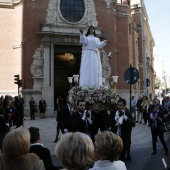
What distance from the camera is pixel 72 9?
82.0 ft

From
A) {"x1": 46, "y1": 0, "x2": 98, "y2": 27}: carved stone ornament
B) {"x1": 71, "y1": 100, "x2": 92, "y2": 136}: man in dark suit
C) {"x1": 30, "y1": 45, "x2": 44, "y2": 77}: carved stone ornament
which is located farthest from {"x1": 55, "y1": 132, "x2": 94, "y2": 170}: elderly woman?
{"x1": 46, "y1": 0, "x2": 98, "y2": 27}: carved stone ornament

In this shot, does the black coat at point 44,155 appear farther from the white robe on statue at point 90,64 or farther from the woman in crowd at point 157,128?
the woman in crowd at point 157,128

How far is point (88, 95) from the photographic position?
310 inches

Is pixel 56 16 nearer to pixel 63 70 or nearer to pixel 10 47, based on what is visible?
pixel 10 47

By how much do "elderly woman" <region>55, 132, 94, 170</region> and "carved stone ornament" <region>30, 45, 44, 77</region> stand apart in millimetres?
20646

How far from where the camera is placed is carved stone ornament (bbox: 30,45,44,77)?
74.9 ft

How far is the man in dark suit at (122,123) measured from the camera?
282 inches

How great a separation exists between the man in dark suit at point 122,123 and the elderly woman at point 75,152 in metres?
4.67

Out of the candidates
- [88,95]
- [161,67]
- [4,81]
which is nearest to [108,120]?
[88,95]

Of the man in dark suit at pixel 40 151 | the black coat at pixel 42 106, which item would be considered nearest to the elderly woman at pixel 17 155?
the man in dark suit at pixel 40 151

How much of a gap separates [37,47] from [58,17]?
129 inches

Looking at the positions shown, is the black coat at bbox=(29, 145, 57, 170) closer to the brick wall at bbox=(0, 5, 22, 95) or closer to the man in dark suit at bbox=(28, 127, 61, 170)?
the man in dark suit at bbox=(28, 127, 61, 170)

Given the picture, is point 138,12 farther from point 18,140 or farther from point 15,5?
point 18,140

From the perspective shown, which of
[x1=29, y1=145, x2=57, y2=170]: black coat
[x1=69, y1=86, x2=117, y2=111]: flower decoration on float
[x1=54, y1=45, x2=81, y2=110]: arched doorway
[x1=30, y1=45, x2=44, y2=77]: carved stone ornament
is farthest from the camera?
[x1=54, y1=45, x2=81, y2=110]: arched doorway
